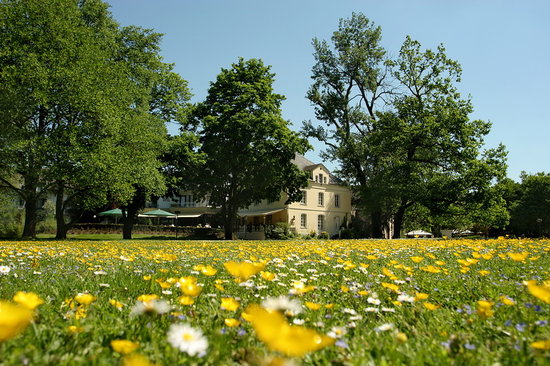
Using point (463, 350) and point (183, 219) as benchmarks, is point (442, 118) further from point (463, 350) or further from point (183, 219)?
point (183, 219)

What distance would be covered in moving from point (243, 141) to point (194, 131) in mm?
7280

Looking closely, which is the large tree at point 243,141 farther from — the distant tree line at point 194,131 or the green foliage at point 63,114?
the green foliage at point 63,114

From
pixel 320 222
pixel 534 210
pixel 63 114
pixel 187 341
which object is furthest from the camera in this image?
pixel 320 222

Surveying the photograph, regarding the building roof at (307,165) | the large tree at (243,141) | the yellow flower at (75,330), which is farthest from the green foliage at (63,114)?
the building roof at (307,165)

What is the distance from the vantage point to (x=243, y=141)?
2738 cm

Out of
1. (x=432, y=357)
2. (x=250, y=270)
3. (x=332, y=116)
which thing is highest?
(x=332, y=116)

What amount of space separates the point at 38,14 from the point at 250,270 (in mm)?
24717

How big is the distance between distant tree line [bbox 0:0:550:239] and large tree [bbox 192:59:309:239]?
0.11 m

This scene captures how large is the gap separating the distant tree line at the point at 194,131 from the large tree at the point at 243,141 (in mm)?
111

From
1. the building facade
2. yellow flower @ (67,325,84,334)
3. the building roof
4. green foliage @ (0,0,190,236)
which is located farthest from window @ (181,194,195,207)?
yellow flower @ (67,325,84,334)

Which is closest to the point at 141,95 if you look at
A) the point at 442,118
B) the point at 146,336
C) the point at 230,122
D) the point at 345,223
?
the point at 230,122

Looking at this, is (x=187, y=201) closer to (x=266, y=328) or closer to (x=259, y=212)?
(x=259, y=212)

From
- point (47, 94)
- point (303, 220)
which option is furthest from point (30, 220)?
point (303, 220)

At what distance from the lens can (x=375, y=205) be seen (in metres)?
31.2
